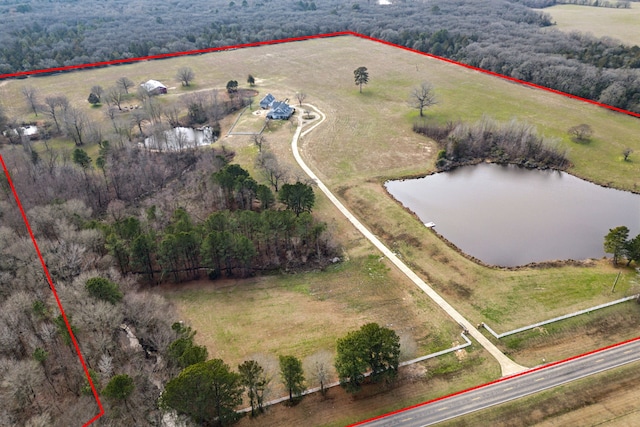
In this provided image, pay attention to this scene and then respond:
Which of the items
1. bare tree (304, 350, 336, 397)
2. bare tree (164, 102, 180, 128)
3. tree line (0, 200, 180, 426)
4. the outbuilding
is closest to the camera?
tree line (0, 200, 180, 426)

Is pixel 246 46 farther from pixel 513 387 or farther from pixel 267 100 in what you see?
pixel 513 387

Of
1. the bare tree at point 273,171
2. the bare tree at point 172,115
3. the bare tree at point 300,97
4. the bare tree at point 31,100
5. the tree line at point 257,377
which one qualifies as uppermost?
the bare tree at point 31,100

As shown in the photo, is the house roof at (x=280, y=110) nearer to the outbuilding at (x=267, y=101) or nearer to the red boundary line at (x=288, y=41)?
the outbuilding at (x=267, y=101)

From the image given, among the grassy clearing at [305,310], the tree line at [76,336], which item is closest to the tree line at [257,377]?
the tree line at [76,336]

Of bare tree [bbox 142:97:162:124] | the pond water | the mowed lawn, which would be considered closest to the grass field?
the mowed lawn

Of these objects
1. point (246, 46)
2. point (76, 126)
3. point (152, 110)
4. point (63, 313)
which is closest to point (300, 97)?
point (152, 110)

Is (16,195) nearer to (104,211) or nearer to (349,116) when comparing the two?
(104,211)

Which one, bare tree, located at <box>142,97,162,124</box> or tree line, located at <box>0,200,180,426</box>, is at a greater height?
bare tree, located at <box>142,97,162,124</box>

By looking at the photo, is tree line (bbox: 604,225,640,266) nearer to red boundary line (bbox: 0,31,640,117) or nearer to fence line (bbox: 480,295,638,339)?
fence line (bbox: 480,295,638,339)
